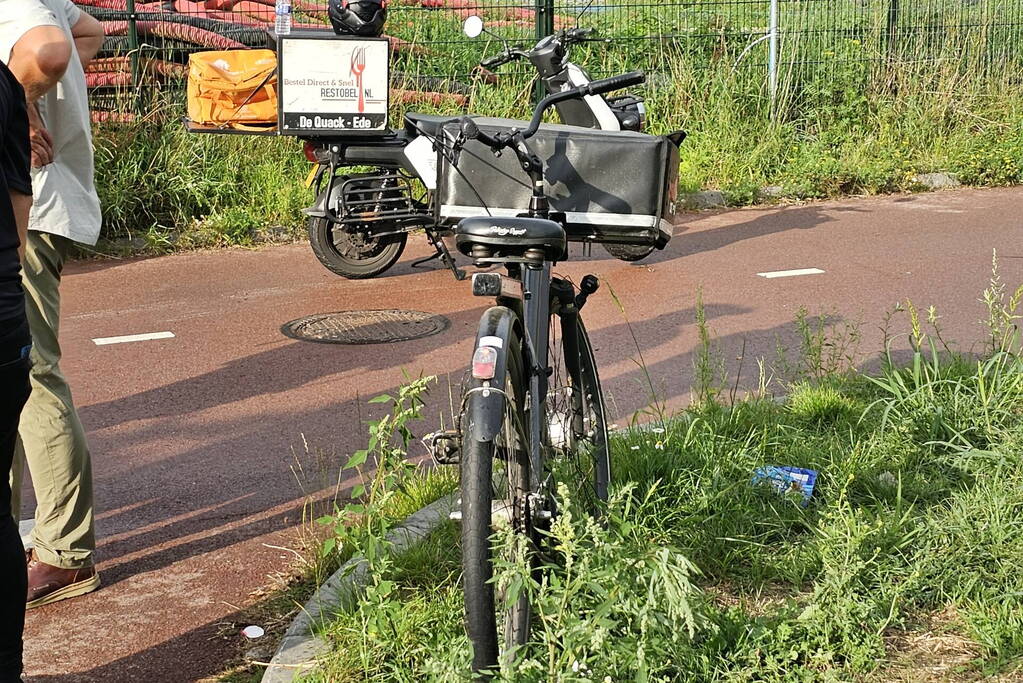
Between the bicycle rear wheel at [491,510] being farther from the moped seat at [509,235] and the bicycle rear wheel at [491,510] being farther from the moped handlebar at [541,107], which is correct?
the moped handlebar at [541,107]

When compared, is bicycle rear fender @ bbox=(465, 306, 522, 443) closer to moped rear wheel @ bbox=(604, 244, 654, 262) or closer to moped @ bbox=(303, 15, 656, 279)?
moped @ bbox=(303, 15, 656, 279)

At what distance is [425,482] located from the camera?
5035 millimetres

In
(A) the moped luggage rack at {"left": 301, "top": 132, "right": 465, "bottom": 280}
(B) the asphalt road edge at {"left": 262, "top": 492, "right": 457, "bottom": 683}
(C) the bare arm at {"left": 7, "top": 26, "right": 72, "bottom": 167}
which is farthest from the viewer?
(A) the moped luggage rack at {"left": 301, "top": 132, "right": 465, "bottom": 280}

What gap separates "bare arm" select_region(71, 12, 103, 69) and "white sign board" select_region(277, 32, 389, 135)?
3.78m

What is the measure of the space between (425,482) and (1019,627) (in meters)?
2.20

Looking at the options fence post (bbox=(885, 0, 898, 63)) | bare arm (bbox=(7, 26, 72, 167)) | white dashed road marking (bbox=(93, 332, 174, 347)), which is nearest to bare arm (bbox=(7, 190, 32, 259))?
bare arm (bbox=(7, 26, 72, 167))

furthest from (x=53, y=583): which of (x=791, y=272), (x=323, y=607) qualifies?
(x=791, y=272)

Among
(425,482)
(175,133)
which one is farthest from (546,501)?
(175,133)

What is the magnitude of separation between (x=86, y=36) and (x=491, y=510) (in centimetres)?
274

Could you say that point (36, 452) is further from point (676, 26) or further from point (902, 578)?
point (676, 26)

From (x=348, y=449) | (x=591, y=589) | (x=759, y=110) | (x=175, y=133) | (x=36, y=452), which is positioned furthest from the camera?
(x=759, y=110)

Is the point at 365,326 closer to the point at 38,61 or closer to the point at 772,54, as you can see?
the point at 38,61

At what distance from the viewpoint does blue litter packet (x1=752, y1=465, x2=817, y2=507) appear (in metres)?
4.65

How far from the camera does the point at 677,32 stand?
14562 mm
